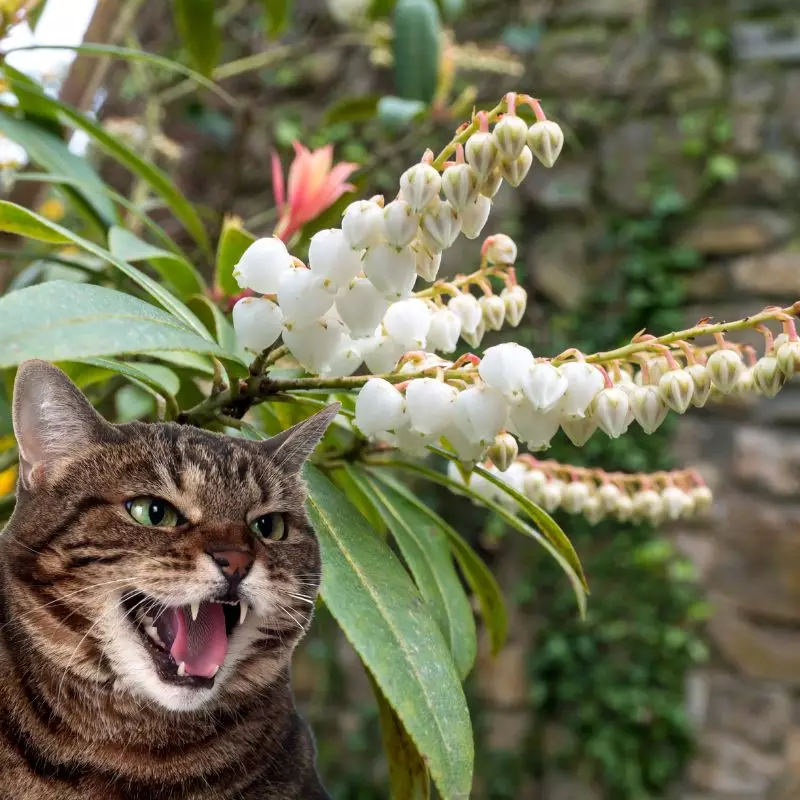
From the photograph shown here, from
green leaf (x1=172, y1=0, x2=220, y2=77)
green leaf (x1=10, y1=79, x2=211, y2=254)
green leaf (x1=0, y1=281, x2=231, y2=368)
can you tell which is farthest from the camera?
green leaf (x1=172, y1=0, x2=220, y2=77)

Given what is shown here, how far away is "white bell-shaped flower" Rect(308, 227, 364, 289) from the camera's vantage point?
389 millimetres

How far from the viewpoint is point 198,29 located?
1061mm

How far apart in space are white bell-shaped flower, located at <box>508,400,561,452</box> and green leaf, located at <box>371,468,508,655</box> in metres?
0.16

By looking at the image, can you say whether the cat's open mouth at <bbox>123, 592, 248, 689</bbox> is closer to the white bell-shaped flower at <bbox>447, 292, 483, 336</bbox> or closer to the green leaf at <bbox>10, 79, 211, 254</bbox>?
the white bell-shaped flower at <bbox>447, 292, 483, 336</bbox>

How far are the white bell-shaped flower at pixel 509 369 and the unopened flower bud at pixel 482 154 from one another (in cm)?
7

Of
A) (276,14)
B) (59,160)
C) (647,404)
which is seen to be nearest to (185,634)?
(647,404)

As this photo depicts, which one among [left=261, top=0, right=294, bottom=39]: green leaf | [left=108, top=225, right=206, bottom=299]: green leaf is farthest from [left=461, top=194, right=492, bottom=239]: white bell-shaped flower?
[left=261, top=0, right=294, bottom=39]: green leaf

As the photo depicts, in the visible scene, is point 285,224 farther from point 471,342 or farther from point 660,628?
point 660,628

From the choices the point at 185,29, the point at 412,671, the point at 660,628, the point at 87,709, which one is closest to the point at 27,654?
the point at 87,709

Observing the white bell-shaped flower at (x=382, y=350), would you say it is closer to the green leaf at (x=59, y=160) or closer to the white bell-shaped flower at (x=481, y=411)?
Answer: the white bell-shaped flower at (x=481, y=411)

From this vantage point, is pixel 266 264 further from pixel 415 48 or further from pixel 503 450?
pixel 415 48

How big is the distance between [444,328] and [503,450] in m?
0.07

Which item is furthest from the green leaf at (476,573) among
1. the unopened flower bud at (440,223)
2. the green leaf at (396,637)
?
the unopened flower bud at (440,223)

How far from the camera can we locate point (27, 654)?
398 mm
